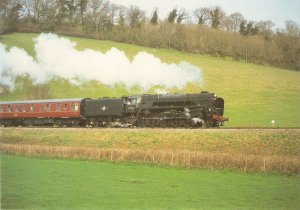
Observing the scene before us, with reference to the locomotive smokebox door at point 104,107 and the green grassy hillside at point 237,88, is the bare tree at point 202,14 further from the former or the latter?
the locomotive smokebox door at point 104,107

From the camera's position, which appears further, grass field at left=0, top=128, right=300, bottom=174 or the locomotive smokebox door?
the locomotive smokebox door

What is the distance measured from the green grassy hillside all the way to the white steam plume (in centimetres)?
63

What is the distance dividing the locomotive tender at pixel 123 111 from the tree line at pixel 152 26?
3.77 m

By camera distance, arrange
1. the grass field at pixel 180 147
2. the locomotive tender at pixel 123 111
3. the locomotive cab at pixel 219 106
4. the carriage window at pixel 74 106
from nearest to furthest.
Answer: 1. the grass field at pixel 180 147
2. the locomotive tender at pixel 123 111
3. the locomotive cab at pixel 219 106
4. the carriage window at pixel 74 106

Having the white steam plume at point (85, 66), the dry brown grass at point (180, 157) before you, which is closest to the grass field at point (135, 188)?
the dry brown grass at point (180, 157)

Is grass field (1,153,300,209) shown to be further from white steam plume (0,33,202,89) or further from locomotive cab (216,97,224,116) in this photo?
white steam plume (0,33,202,89)

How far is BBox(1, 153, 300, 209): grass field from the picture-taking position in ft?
37.2

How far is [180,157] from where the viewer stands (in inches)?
709

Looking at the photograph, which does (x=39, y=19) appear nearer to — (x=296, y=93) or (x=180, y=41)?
(x=180, y=41)

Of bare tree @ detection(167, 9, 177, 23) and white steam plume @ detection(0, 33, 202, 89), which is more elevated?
bare tree @ detection(167, 9, 177, 23)

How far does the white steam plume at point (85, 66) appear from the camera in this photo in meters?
24.3

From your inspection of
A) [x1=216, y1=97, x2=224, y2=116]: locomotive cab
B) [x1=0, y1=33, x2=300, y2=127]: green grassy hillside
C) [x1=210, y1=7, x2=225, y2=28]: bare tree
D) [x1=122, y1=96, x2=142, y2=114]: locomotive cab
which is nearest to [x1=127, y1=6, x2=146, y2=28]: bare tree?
[x1=210, y1=7, x2=225, y2=28]: bare tree

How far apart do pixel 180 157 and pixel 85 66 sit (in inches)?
456

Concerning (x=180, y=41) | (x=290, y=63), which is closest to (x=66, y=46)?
(x=180, y=41)
